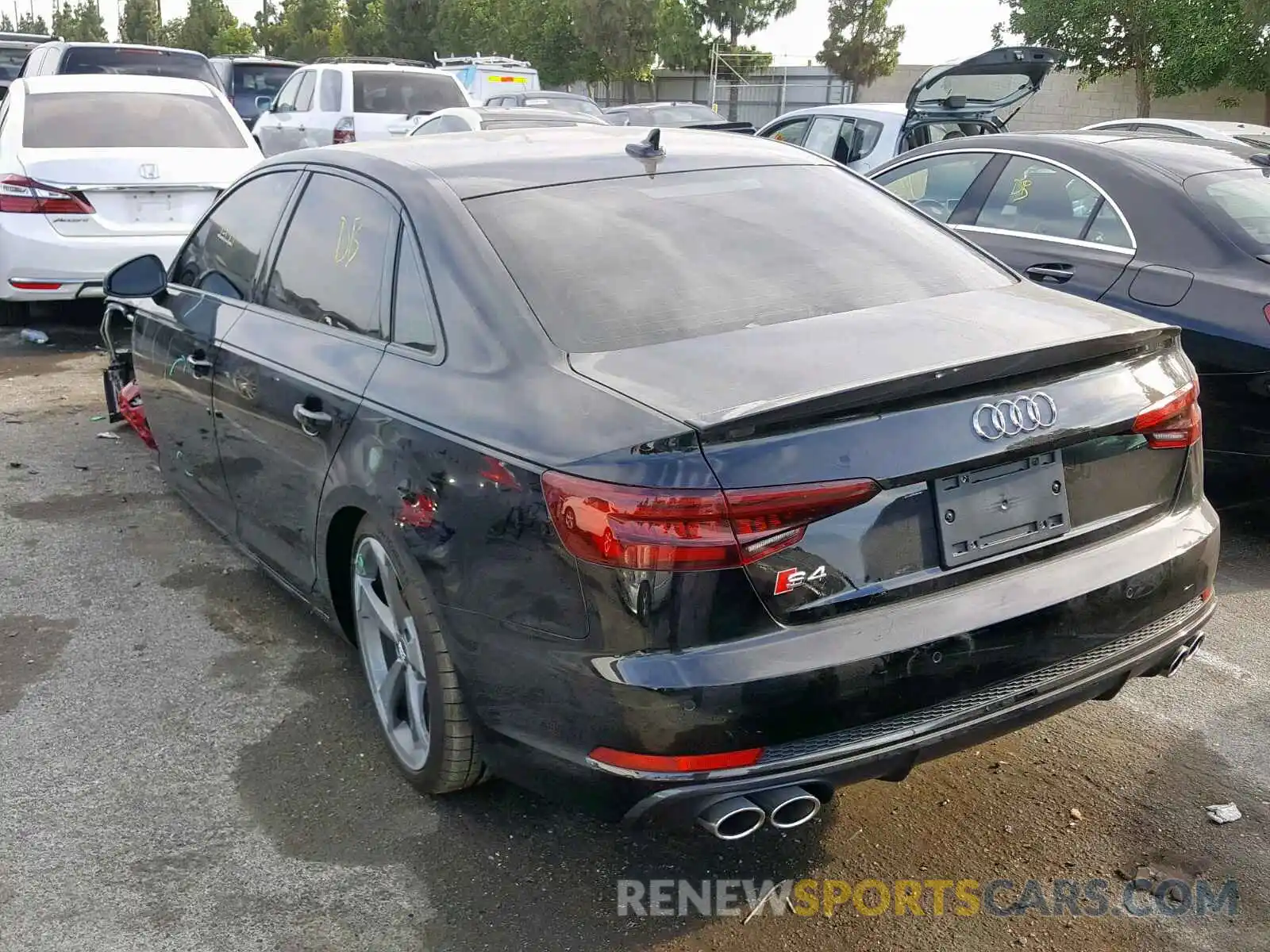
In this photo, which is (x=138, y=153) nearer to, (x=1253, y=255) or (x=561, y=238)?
(x=561, y=238)

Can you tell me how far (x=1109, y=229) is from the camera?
5.36 m

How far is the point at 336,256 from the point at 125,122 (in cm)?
584

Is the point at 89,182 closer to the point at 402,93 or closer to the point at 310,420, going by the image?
the point at 310,420

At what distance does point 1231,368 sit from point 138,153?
6.79m

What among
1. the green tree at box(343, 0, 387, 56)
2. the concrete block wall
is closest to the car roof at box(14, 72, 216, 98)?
the concrete block wall

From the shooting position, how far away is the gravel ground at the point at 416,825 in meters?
2.73

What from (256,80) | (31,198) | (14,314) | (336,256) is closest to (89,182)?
(31,198)

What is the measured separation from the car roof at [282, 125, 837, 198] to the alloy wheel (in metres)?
1.03

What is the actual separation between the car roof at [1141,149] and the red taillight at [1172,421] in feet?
8.84

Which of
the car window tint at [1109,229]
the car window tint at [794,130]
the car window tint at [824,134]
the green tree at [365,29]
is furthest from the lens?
the green tree at [365,29]

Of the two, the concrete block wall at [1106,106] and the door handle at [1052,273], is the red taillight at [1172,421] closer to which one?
the door handle at [1052,273]

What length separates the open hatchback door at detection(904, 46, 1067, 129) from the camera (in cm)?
902

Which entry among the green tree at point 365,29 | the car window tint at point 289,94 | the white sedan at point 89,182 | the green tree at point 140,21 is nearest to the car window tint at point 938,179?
the white sedan at point 89,182

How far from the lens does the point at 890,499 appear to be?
7.99ft
